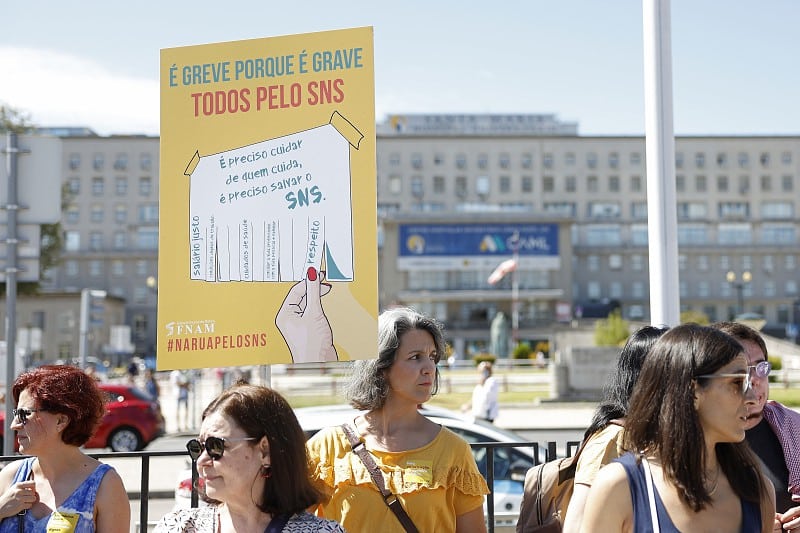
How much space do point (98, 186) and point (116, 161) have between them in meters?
3.48

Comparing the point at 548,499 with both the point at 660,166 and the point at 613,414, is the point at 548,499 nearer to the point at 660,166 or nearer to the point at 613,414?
the point at 613,414

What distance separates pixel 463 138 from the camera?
329 ft

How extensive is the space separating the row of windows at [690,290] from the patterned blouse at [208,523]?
9442 centimetres

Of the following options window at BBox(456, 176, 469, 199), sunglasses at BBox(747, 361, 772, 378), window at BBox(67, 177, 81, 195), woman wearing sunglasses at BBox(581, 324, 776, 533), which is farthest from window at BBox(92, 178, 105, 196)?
woman wearing sunglasses at BBox(581, 324, 776, 533)

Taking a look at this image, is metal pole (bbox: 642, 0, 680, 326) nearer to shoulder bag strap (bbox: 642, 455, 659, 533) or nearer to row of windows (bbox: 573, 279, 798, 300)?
shoulder bag strap (bbox: 642, 455, 659, 533)

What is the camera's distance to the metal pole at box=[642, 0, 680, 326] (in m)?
4.76

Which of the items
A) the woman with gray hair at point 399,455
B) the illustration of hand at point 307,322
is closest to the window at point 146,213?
the illustration of hand at point 307,322

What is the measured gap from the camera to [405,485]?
3.40m

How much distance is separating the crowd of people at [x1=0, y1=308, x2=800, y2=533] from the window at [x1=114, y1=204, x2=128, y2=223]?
101m

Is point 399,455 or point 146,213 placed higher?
point 146,213

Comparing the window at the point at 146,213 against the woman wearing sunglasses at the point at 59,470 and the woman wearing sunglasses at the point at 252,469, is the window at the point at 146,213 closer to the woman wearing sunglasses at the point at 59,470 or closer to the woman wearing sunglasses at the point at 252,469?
the woman wearing sunglasses at the point at 59,470

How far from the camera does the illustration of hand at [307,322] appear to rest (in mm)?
4161

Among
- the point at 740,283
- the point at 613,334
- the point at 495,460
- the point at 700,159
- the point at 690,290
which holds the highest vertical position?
the point at 700,159

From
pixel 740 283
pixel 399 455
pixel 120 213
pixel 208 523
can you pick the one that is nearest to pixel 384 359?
pixel 399 455
